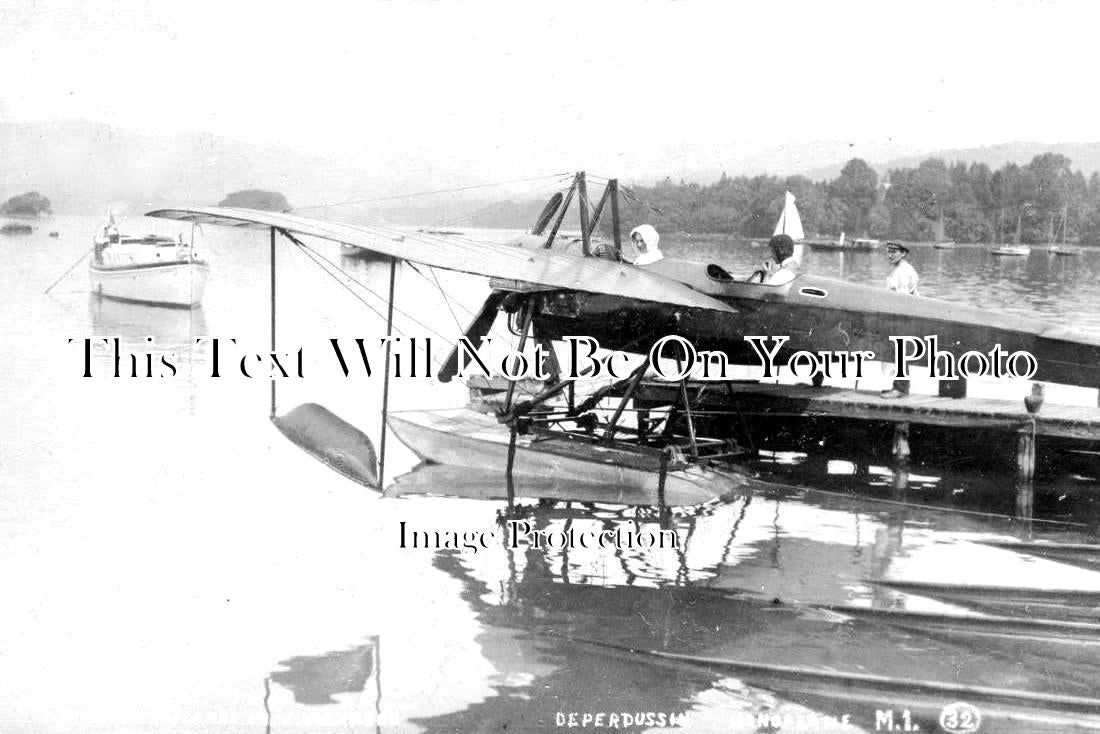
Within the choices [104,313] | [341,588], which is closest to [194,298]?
[104,313]

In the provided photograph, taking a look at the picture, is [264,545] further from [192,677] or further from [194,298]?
[194,298]

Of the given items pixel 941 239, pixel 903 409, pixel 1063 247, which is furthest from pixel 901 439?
pixel 941 239

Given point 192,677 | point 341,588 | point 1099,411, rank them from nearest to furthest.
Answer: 1. point 192,677
2. point 341,588
3. point 1099,411

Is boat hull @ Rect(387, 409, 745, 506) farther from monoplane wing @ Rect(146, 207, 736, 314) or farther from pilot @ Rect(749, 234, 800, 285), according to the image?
pilot @ Rect(749, 234, 800, 285)

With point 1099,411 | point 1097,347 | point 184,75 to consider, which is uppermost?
point 184,75

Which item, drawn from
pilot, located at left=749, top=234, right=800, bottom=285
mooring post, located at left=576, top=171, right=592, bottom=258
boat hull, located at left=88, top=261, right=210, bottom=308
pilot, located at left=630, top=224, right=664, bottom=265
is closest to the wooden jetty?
pilot, located at left=749, top=234, right=800, bottom=285

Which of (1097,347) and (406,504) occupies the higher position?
(1097,347)

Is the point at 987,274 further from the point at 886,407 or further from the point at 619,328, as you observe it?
the point at 619,328
